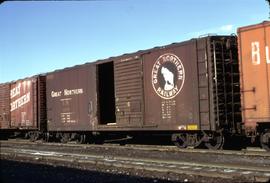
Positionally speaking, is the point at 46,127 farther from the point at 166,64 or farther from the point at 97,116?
the point at 166,64

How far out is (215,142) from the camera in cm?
1716

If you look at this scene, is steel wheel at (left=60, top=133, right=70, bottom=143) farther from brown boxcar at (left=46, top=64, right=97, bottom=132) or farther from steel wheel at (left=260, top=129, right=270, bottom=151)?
steel wheel at (left=260, top=129, right=270, bottom=151)

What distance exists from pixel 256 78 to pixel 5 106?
64.6ft

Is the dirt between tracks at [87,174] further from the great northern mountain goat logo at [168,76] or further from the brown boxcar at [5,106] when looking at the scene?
the brown boxcar at [5,106]

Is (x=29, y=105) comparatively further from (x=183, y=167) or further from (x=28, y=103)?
(x=183, y=167)

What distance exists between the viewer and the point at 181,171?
10992mm

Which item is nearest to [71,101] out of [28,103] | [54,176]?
[28,103]

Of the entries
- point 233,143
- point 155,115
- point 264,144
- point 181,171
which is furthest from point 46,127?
point 181,171

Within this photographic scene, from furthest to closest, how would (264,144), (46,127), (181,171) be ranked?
(46,127) → (264,144) → (181,171)

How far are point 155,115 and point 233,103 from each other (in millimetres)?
3297

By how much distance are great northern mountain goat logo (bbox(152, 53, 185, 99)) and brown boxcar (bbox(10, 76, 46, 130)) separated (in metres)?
10.1

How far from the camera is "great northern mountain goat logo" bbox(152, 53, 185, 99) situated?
17391 mm

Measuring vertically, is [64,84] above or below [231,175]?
above

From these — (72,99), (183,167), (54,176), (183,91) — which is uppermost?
(72,99)
